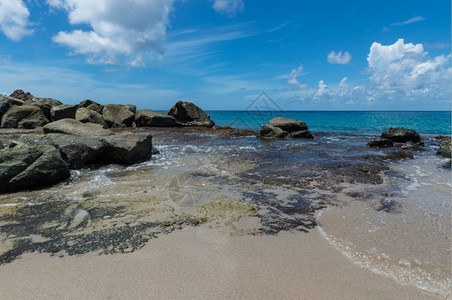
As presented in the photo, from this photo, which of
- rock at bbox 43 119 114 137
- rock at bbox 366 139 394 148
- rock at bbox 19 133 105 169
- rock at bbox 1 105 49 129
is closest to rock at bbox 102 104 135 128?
rock at bbox 1 105 49 129

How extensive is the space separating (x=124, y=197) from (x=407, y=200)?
6.16m

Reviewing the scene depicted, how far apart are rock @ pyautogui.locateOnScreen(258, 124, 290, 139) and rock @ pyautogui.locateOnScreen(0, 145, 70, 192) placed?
50.7ft

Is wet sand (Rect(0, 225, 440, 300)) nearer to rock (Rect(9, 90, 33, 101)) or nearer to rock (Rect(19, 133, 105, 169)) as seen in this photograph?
rock (Rect(19, 133, 105, 169))

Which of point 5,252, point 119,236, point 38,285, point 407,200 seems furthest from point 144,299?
point 407,200

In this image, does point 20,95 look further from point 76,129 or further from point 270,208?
point 270,208

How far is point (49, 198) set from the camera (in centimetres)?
571

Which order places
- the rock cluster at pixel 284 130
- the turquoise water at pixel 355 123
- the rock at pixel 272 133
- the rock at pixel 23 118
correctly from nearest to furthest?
the rock at pixel 272 133, the rock cluster at pixel 284 130, the rock at pixel 23 118, the turquoise water at pixel 355 123

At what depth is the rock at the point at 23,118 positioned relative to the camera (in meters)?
23.2

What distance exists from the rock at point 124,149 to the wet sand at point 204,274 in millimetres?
6168

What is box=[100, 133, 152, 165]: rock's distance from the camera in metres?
9.35

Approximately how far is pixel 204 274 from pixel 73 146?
750cm

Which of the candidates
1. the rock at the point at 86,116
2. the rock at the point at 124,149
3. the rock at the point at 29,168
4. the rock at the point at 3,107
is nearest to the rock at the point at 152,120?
the rock at the point at 86,116

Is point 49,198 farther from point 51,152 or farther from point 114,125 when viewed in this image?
point 114,125

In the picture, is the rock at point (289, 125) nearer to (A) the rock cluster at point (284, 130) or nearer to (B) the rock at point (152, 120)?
(A) the rock cluster at point (284, 130)
